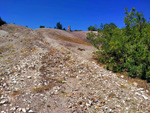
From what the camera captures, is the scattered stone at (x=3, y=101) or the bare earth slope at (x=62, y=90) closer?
the scattered stone at (x=3, y=101)

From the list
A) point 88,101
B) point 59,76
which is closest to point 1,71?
point 59,76

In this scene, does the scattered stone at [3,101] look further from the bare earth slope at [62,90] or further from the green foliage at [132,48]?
the green foliage at [132,48]

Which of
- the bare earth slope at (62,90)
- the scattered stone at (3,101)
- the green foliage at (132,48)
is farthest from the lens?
the green foliage at (132,48)

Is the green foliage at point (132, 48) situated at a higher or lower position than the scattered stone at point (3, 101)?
higher

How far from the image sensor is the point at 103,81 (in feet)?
27.4

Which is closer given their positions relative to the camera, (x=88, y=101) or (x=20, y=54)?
(x=88, y=101)

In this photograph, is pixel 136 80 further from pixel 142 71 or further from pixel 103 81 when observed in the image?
pixel 103 81

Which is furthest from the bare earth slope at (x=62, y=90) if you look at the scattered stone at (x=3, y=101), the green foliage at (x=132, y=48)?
the green foliage at (x=132, y=48)

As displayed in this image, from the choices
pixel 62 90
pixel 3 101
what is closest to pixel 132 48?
pixel 62 90

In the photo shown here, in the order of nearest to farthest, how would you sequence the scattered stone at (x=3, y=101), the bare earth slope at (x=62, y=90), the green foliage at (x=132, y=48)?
the scattered stone at (x=3, y=101)
the bare earth slope at (x=62, y=90)
the green foliage at (x=132, y=48)

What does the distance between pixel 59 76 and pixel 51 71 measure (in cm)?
96

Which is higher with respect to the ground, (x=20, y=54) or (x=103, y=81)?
(x=20, y=54)

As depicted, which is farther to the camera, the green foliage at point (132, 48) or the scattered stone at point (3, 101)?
the green foliage at point (132, 48)

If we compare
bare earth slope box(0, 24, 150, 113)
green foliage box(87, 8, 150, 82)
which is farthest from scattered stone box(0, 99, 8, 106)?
green foliage box(87, 8, 150, 82)
